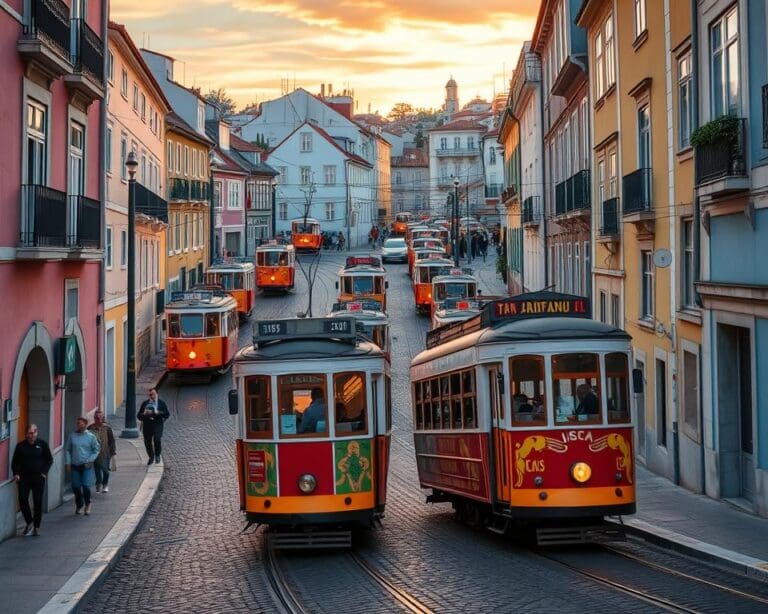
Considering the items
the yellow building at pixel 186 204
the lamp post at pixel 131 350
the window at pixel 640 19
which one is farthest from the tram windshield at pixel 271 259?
the window at pixel 640 19

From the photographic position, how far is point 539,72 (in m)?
47.6

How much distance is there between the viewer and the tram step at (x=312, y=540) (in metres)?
15.5

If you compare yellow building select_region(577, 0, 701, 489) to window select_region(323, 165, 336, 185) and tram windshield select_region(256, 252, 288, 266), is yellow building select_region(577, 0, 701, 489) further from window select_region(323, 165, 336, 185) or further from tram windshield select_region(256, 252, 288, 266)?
window select_region(323, 165, 336, 185)

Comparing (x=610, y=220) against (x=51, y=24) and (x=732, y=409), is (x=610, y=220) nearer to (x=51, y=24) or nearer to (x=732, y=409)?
(x=732, y=409)

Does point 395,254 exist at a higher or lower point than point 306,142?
lower

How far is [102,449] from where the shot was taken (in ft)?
71.6

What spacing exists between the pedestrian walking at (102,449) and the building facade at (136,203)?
7.59 meters

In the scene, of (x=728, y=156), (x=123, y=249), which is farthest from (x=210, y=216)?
(x=728, y=156)

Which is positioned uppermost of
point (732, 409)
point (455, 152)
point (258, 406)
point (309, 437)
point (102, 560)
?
point (455, 152)

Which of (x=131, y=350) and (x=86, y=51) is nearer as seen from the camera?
(x=86, y=51)

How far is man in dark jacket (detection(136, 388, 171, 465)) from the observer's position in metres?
25.4

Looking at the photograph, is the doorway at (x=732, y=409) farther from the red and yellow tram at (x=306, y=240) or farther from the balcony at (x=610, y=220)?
the red and yellow tram at (x=306, y=240)

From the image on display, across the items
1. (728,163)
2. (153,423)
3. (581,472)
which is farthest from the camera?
(153,423)

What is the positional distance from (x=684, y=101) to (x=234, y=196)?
55.1 metres
